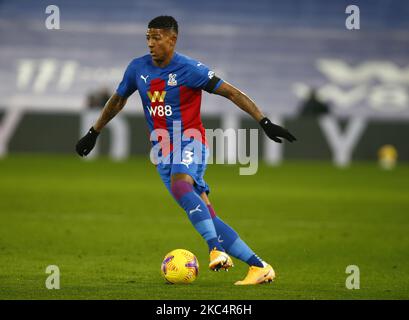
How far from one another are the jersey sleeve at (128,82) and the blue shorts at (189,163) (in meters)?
0.67

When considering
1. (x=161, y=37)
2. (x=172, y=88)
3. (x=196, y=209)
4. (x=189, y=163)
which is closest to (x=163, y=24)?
(x=161, y=37)

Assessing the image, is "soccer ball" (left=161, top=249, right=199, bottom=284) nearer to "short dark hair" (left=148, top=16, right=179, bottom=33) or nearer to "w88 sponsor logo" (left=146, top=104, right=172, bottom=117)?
"w88 sponsor logo" (left=146, top=104, right=172, bottom=117)

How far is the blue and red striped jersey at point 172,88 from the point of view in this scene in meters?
7.73

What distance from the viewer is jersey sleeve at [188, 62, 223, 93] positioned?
7.68 m

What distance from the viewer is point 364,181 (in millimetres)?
20609

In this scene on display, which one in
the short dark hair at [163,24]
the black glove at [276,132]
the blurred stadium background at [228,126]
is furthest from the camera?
the blurred stadium background at [228,126]

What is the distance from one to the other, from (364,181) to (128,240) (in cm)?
1061

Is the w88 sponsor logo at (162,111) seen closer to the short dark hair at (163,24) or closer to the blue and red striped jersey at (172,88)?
the blue and red striped jersey at (172,88)

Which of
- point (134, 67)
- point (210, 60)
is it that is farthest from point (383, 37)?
point (134, 67)

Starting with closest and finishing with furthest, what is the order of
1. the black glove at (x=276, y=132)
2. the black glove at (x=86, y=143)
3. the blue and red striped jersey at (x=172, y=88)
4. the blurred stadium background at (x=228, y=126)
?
the black glove at (x=276, y=132) < the blue and red striped jersey at (x=172, y=88) < the black glove at (x=86, y=143) < the blurred stadium background at (x=228, y=126)

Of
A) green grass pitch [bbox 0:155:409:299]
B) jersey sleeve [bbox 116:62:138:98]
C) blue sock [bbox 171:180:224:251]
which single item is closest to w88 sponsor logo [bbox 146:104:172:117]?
jersey sleeve [bbox 116:62:138:98]

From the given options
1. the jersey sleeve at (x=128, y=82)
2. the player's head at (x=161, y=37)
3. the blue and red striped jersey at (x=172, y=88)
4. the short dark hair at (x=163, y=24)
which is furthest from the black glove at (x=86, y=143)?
the short dark hair at (x=163, y=24)

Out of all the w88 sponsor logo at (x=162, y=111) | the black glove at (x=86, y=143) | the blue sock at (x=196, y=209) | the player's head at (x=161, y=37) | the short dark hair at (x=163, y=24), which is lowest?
the blue sock at (x=196, y=209)

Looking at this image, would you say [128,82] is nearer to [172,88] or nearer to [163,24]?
[172,88]
